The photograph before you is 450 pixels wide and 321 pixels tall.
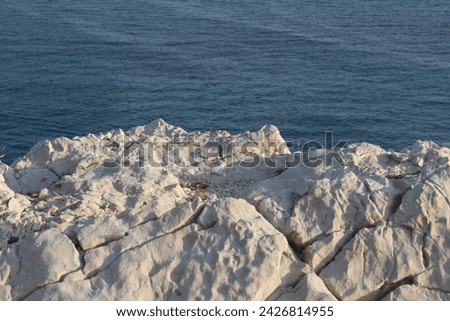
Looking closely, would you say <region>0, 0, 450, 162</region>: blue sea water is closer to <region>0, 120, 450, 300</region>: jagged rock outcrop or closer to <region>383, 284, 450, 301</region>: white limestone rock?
<region>0, 120, 450, 300</region>: jagged rock outcrop

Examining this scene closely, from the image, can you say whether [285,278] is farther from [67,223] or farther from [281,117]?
[281,117]

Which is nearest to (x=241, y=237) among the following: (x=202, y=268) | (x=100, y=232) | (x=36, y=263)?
(x=202, y=268)

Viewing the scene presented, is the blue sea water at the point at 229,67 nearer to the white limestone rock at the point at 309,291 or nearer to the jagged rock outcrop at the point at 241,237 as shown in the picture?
the jagged rock outcrop at the point at 241,237

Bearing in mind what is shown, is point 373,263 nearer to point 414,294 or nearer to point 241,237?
point 414,294

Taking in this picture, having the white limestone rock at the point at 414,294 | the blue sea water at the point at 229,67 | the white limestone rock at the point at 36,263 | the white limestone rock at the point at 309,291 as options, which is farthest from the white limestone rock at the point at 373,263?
the blue sea water at the point at 229,67

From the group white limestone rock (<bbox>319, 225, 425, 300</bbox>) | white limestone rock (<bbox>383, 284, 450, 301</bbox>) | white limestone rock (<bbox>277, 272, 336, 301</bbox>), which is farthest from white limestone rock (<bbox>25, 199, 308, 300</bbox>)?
white limestone rock (<bbox>383, 284, 450, 301</bbox>)
